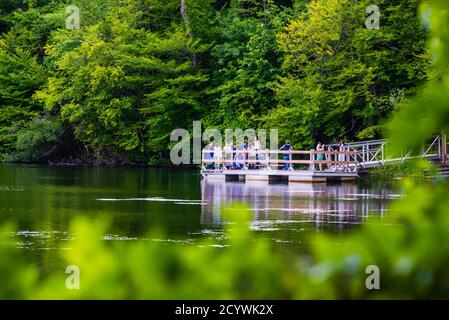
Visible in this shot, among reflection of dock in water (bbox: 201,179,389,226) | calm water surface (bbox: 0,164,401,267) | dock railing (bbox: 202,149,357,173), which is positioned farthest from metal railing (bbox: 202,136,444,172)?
reflection of dock in water (bbox: 201,179,389,226)

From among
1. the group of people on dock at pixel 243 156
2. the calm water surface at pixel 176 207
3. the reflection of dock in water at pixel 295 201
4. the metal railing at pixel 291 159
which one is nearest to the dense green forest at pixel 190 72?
the metal railing at pixel 291 159

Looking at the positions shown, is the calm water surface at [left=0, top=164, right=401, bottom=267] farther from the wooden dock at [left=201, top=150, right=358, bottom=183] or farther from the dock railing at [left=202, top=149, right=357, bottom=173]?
the dock railing at [left=202, top=149, right=357, bottom=173]

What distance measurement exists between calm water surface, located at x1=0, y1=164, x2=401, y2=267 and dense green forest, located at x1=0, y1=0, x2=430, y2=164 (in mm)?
8134

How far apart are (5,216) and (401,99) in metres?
23.9

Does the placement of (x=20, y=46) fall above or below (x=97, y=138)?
above

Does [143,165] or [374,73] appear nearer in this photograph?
[374,73]

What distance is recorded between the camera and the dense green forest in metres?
43.4

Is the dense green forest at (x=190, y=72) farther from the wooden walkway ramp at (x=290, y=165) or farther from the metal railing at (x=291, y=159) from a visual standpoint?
the wooden walkway ramp at (x=290, y=165)

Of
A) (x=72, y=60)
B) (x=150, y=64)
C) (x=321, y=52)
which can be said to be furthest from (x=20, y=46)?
(x=321, y=52)

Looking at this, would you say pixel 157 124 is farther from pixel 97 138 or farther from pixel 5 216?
Answer: pixel 5 216

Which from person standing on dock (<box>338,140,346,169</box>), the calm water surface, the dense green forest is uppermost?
the dense green forest
